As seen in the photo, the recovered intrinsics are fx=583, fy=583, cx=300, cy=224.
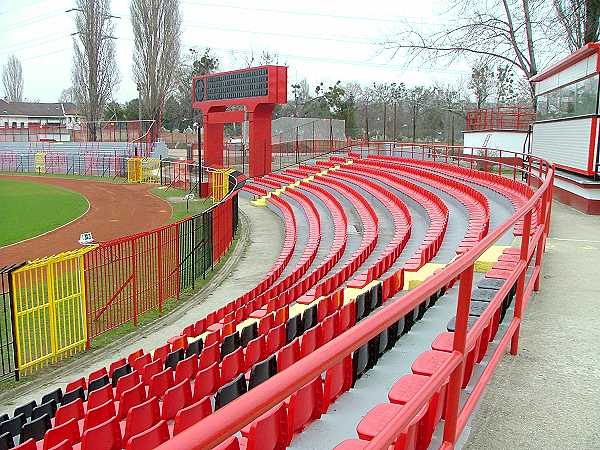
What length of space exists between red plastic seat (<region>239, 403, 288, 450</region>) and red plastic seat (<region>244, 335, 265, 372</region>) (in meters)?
2.06

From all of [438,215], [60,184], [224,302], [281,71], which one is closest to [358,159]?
[281,71]

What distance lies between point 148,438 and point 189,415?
0.89 ft

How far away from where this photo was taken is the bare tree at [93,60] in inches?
2223

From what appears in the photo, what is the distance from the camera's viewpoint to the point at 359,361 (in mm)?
4211

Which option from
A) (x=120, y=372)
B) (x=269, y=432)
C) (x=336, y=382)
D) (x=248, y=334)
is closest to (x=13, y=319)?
(x=120, y=372)

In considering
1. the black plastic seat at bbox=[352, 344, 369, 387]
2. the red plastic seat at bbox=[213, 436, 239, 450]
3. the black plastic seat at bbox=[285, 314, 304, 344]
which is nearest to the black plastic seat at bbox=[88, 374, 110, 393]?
the black plastic seat at bbox=[285, 314, 304, 344]

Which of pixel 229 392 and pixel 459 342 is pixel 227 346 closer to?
pixel 229 392

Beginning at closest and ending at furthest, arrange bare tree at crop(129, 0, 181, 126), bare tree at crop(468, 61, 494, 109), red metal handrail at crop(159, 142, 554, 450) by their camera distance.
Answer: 1. red metal handrail at crop(159, 142, 554, 450)
2. bare tree at crop(468, 61, 494, 109)
3. bare tree at crop(129, 0, 181, 126)

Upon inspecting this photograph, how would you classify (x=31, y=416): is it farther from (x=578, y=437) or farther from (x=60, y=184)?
(x=60, y=184)

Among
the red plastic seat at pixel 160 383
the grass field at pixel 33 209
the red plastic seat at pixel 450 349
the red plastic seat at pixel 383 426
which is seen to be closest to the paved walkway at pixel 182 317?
the red plastic seat at pixel 160 383

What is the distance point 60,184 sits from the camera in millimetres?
41719

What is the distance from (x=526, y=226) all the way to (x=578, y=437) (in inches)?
68.4

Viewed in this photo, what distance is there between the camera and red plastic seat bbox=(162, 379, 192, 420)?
462cm

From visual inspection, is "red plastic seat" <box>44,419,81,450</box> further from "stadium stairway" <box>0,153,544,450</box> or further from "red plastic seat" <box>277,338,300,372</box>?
"red plastic seat" <box>277,338,300,372</box>
